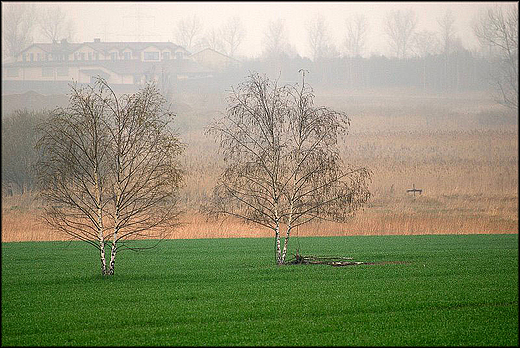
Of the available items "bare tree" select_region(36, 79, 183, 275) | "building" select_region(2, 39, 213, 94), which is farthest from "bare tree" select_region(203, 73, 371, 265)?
"building" select_region(2, 39, 213, 94)

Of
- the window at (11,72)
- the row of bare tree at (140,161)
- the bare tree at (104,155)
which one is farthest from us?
the window at (11,72)

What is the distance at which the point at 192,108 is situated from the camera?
104 metres

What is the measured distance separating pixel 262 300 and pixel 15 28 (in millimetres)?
35265

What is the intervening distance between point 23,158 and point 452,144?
54439 mm

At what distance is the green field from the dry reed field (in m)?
8.18

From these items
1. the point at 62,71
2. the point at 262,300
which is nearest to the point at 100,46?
the point at 62,71

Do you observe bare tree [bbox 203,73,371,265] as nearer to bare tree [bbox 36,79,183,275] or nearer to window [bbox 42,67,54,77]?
bare tree [bbox 36,79,183,275]

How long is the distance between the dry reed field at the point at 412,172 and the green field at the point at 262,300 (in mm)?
8184

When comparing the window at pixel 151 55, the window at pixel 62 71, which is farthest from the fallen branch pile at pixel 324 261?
the window at pixel 151 55

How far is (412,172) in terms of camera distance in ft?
217

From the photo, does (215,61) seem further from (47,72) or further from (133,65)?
(47,72)

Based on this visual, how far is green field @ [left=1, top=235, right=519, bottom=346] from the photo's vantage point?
14.5m

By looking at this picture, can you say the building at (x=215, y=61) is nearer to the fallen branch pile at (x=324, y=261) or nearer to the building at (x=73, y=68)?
the building at (x=73, y=68)

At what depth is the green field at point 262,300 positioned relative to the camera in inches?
571
